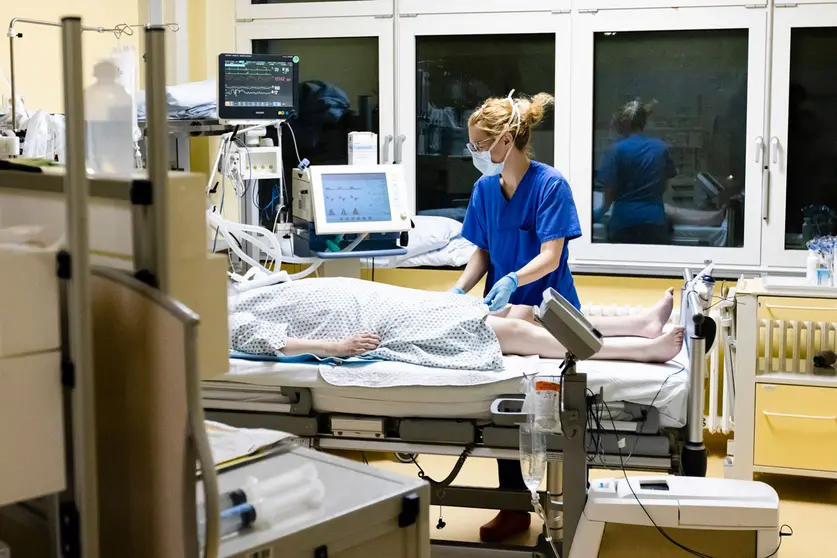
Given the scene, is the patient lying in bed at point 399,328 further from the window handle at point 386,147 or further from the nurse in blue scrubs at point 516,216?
the window handle at point 386,147

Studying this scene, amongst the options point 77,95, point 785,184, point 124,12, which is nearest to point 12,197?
point 77,95

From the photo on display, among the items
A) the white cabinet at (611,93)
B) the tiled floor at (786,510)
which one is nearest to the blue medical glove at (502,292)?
the tiled floor at (786,510)

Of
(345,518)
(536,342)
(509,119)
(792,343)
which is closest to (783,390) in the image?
(792,343)

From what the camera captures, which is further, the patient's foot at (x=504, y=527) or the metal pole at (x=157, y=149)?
the patient's foot at (x=504, y=527)

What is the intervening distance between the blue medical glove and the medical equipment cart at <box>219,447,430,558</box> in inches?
58.9

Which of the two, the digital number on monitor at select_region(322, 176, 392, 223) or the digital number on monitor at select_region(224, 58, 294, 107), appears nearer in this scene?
the digital number on monitor at select_region(224, 58, 294, 107)

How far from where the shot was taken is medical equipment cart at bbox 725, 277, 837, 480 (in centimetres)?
348

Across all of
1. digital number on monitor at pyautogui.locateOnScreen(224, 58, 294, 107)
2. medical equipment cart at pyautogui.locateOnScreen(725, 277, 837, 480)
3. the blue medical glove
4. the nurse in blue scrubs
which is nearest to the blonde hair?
the nurse in blue scrubs

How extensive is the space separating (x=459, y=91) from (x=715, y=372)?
71.0 inches

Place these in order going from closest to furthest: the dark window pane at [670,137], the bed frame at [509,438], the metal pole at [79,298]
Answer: the metal pole at [79,298] → the bed frame at [509,438] → the dark window pane at [670,137]

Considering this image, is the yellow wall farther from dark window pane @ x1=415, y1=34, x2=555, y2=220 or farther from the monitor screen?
dark window pane @ x1=415, y1=34, x2=555, y2=220

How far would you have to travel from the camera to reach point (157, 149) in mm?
1273

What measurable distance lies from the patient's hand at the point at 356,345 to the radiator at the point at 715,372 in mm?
864

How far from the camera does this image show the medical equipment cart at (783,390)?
3480 millimetres
